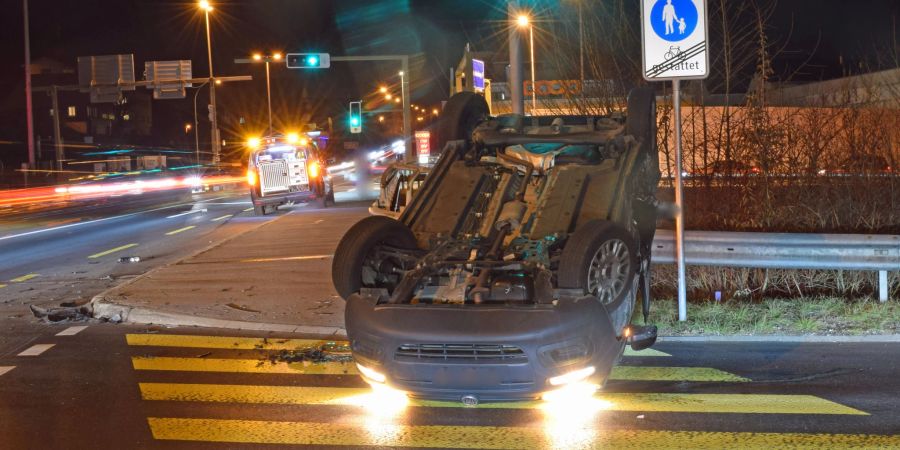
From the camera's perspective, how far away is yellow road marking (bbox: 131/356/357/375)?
24.1 ft

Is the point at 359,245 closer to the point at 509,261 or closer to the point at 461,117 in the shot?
the point at 509,261

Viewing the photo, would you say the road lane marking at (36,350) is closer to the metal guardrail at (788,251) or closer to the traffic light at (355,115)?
the metal guardrail at (788,251)

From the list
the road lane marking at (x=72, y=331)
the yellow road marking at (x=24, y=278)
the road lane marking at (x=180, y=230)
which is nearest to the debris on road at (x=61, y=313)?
the road lane marking at (x=72, y=331)

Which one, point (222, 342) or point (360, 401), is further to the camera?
point (222, 342)

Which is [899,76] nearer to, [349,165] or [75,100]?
[349,165]

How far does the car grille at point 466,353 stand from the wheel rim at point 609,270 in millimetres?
1034

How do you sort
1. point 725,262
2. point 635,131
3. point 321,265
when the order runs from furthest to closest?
1. point 321,265
2. point 725,262
3. point 635,131

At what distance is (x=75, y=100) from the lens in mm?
88062

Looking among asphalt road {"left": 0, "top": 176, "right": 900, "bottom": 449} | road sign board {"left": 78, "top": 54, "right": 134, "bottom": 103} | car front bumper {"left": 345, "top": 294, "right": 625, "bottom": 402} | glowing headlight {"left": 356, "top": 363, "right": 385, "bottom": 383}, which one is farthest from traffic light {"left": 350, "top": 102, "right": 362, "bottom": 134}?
car front bumper {"left": 345, "top": 294, "right": 625, "bottom": 402}

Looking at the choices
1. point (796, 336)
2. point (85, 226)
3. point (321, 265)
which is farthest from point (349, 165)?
point (796, 336)

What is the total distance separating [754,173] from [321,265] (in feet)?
20.2

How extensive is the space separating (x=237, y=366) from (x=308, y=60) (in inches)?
1004

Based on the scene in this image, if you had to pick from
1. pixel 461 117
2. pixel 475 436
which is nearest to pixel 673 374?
pixel 475 436

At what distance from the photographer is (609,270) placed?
6.20 metres
